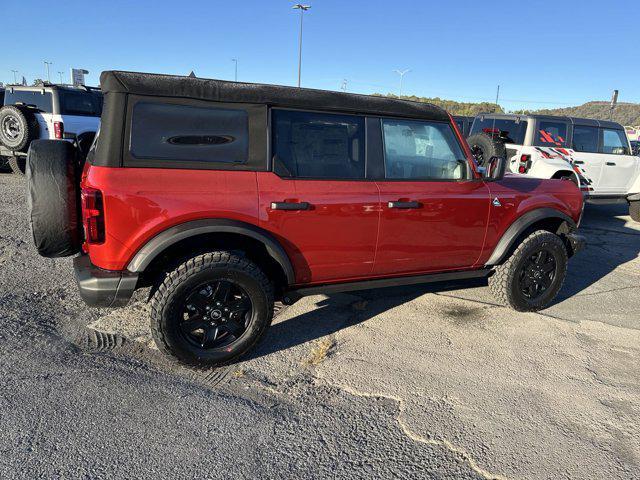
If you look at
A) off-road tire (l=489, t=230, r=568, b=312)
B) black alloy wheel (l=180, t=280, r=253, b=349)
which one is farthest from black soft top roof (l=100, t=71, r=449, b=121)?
off-road tire (l=489, t=230, r=568, b=312)

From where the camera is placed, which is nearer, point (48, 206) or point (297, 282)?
point (48, 206)

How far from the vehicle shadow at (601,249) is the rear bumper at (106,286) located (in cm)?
401

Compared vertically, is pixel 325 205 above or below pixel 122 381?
above

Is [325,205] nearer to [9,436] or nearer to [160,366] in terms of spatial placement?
[160,366]

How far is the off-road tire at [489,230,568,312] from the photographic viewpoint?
13.4 feet

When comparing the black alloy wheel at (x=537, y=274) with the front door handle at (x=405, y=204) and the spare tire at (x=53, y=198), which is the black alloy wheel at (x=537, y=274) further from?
the spare tire at (x=53, y=198)

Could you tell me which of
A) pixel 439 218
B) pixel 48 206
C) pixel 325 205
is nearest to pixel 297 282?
pixel 325 205

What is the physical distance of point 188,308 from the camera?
3031mm

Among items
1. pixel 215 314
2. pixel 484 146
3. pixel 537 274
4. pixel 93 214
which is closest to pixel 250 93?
pixel 93 214

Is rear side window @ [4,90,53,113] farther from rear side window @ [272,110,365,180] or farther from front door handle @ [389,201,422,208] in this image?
front door handle @ [389,201,422,208]

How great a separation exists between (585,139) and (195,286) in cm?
865

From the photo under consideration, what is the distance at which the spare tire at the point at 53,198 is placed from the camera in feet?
9.53

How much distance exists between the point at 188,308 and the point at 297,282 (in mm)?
774

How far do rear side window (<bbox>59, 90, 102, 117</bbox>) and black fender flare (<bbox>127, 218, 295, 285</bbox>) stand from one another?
314 inches
